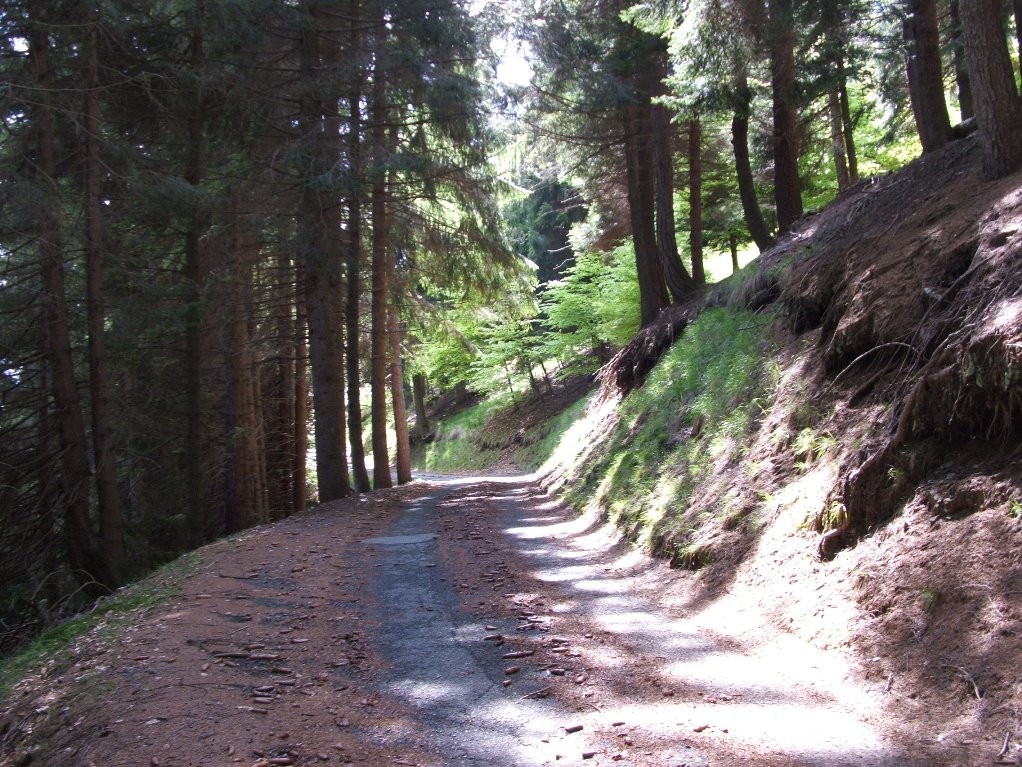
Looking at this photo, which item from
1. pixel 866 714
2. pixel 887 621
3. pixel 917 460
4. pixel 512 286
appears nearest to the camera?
pixel 866 714

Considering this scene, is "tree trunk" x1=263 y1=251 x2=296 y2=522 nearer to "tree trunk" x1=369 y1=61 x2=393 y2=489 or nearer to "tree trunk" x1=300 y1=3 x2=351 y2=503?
"tree trunk" x1=369 y1=61 x2=393 y2=489

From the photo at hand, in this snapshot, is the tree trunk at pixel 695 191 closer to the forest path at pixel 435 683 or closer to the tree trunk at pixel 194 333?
the tree trunk at pixel 194 333

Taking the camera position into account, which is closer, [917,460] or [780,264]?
[917,460]

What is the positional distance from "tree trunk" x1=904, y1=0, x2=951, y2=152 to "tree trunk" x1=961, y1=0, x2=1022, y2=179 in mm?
2293

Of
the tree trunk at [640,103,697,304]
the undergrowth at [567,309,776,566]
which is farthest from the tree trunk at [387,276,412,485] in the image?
the undergrowth at [567,309,776,566]

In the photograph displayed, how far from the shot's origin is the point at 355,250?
51.0 feet

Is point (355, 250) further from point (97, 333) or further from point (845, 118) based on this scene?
point (845, 118)

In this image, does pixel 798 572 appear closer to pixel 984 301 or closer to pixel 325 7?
pixel 984 301

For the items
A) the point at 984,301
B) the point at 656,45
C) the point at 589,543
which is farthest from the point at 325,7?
the point at 984,301

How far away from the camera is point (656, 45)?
1530cm

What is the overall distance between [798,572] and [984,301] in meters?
2.41

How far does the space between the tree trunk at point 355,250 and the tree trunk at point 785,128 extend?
7078 mm

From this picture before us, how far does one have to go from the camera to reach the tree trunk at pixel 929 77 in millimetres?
9430

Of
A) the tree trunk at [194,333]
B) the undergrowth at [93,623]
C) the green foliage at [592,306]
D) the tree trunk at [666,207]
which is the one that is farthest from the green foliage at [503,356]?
the undergrowth at [93,623]
